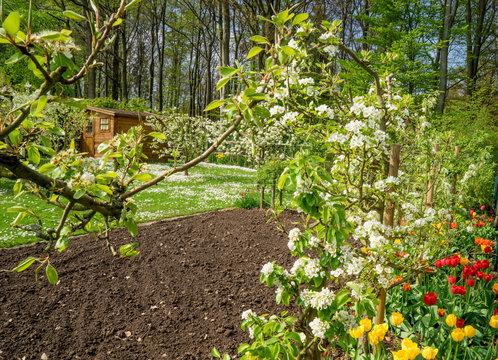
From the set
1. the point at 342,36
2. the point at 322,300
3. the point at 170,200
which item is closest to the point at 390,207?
the point at 322,300

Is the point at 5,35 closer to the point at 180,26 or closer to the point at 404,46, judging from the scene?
the point at 404,46

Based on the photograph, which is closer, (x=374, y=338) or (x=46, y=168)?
(x=46, y=168)

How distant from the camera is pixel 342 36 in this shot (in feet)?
56.5

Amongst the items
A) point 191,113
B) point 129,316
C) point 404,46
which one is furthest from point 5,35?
point 191,113

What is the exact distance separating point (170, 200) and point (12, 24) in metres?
7.89

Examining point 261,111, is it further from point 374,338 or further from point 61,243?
point 374,338

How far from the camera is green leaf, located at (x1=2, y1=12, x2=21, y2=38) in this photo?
60 centimetres

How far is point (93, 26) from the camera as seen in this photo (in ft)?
2.55

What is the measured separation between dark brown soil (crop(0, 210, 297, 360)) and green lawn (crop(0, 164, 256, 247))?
Answer: 124 cm

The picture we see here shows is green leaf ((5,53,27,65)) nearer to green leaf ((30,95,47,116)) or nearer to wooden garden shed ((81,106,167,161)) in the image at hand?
green leaf ((30,95,47,116))

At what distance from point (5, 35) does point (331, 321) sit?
1.73m

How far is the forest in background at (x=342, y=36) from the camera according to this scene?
10.9 metres

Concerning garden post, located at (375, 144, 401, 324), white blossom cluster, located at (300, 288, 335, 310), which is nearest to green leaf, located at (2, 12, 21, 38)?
white blossom cluster, located at (300, 288, 335, 310)

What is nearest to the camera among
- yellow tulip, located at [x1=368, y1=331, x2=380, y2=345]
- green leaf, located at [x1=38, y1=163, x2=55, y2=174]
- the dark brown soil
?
green leaf, located at [x1=38, y1=163, x2=55, y2=174]
